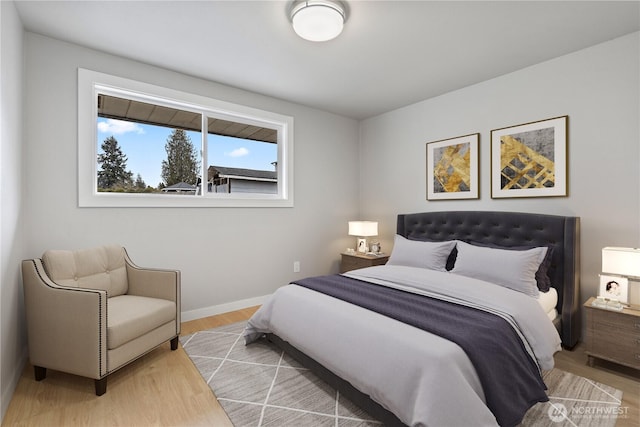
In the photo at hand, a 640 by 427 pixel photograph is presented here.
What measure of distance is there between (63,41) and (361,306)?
3.22 metres

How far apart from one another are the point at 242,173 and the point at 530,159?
3.08m

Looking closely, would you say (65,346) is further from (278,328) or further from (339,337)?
(339,337)

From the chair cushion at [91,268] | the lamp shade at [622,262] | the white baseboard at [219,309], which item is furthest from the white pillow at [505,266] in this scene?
the chair cushion at [91,268]

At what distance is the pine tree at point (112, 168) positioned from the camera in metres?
2.91

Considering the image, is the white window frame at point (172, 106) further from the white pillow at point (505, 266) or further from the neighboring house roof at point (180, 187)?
the white pillow at point (505, 266)

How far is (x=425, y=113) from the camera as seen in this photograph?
3.97 metres

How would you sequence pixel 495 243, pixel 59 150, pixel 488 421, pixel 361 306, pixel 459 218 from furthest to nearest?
pixel 459 218
pixel 495 243
pixel 59 150
pixel 361 306
pixel 488 421

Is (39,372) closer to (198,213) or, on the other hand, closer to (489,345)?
(198,213)

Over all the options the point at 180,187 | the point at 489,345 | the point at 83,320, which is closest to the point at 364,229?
the point at 180,187

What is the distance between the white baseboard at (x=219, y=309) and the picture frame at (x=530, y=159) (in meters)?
2.73

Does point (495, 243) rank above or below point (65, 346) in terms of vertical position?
above

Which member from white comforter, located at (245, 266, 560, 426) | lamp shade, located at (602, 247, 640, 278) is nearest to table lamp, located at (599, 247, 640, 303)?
lamp shade, located at (602, 247, 640, 278)

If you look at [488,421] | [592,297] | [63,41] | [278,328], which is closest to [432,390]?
[488,421]

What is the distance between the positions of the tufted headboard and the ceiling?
1.48 meters
